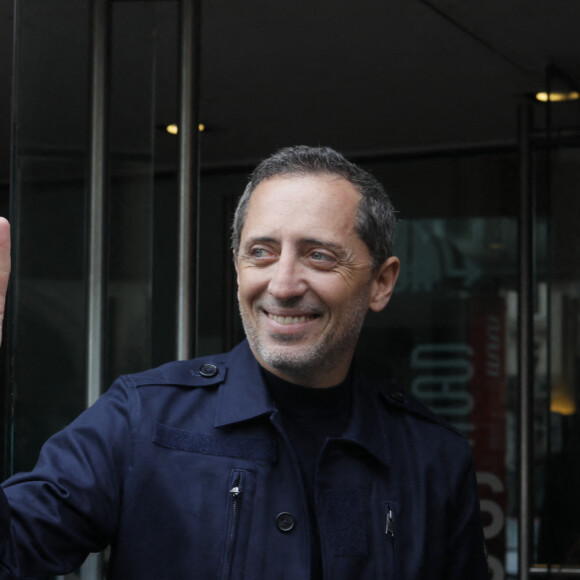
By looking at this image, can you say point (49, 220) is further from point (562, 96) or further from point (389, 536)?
point (562, 96)

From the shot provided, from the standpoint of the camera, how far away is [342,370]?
2.10m

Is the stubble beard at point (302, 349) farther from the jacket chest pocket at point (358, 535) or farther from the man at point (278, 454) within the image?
the jacket chest pocket at point (358, 535)

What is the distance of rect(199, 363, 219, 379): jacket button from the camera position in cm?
208

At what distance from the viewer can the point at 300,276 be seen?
1.97 meters

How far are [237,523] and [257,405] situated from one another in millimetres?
205

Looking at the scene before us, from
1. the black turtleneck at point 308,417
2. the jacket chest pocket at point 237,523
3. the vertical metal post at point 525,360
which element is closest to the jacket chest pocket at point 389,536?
the black turtleneck at point 308,417

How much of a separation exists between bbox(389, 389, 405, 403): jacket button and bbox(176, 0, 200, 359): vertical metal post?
4.59 ft

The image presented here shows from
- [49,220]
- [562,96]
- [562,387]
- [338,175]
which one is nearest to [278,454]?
[338,175]

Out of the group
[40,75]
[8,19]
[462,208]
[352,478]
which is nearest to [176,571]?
[352,478]

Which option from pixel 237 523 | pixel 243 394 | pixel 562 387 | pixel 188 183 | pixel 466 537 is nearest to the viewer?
pixel 237 523

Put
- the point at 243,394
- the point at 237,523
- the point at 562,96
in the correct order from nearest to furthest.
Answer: the point at 237,523 < the point at 243,394 < the point at 562,96

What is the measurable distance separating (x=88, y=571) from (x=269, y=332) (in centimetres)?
151

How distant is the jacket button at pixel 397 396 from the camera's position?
2.21 m

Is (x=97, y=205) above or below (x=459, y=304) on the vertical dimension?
above
